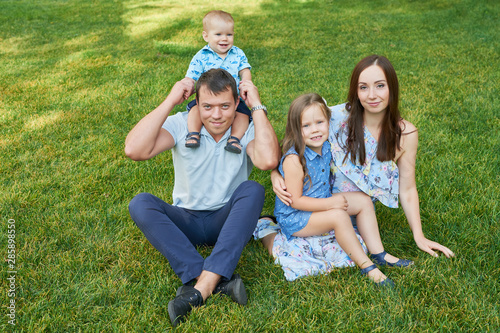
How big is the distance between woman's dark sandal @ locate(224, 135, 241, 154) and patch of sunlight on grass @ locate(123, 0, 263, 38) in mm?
7771

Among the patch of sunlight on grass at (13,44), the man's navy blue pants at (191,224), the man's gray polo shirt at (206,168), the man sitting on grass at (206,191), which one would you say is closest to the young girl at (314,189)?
the man sitting on grass at (206,191)

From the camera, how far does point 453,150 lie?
172 inches

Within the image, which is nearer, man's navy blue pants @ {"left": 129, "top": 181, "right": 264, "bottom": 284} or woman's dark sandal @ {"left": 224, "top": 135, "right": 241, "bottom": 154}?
man's navy blue pants @ {"left": 129, "top": 181, "right": 264, "bottom": 284}

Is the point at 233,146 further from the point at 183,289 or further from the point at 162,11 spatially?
the point at 162,11

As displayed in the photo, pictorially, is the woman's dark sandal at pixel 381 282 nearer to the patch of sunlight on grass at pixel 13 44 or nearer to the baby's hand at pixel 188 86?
the baby's hand at pixel 188 86

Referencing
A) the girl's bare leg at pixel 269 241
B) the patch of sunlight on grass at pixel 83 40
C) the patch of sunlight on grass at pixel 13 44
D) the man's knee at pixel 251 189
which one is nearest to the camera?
the man's knee at pixel 251 189

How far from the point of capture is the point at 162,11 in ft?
43.8

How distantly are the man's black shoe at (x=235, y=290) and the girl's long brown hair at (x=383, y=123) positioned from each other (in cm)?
116

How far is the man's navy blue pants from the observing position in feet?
8.79

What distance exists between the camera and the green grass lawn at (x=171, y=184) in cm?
249

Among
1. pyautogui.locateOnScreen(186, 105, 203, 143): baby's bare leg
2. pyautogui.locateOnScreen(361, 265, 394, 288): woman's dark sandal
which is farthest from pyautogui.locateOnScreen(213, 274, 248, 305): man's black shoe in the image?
pyautogui.locateOnScreen(186, 105, 203, 143): baby's bare leg

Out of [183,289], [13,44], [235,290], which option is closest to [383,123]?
[235,290]

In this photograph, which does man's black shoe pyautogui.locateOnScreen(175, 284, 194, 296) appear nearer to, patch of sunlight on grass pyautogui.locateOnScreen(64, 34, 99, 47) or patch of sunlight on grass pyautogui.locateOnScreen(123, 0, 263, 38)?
patch of sunlight on grass pyautogui.locateOnScreen(64, 34, 99, 47)

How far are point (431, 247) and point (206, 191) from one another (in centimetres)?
158
